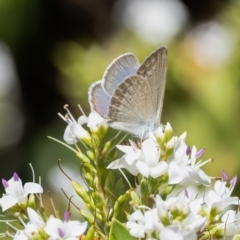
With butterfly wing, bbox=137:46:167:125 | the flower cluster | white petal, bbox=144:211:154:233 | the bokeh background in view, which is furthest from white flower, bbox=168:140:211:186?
the bokeh background

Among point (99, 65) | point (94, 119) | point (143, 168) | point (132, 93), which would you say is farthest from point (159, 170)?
point (99, 65)

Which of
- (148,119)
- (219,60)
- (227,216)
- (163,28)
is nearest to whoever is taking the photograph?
(227,216)

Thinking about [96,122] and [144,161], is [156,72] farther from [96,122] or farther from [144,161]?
[144,161]

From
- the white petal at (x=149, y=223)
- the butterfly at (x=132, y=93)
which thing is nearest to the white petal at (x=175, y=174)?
the white petal at (x=149, y=223)

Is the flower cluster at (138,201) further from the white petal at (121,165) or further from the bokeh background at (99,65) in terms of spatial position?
the bokeh background at (99,65)

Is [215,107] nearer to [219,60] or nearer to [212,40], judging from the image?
[219,60]

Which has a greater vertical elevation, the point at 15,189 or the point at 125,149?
the point at 125,149

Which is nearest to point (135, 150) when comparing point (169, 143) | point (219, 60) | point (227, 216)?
point (169, 143)
